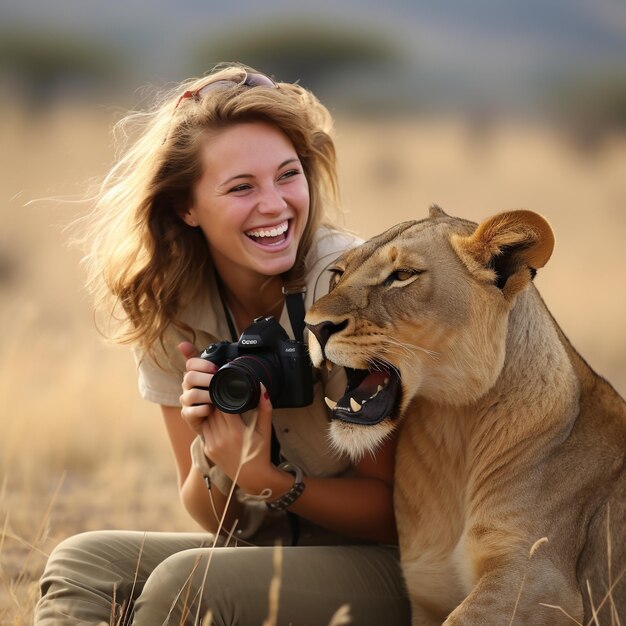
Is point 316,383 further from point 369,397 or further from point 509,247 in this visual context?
point 509,247

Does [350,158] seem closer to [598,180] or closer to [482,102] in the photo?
[598,180]

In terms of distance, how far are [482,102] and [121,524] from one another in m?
15.5

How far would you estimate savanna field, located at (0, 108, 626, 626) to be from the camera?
16.2 ft

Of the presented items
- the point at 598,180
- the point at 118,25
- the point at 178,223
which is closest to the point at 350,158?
the point at 598,180

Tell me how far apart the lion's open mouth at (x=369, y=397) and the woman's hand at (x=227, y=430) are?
0.20 m

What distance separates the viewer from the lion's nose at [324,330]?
258 centimetres

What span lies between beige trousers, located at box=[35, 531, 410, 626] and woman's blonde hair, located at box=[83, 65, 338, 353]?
0.58m

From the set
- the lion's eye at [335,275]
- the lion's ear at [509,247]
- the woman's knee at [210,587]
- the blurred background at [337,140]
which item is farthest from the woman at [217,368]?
the lion's ear at [509,247]

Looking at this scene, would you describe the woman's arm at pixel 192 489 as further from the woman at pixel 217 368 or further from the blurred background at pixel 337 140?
the blurred background at pixel 337 140

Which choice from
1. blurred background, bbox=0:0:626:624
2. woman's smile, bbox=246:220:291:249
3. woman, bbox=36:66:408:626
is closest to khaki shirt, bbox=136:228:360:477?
woman, bbox=36:66:408:626

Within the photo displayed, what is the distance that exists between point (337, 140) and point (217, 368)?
12081 millimetres

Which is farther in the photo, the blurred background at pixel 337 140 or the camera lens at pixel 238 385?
the blurred background at pixel 337 140

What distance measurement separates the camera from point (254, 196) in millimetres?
3025

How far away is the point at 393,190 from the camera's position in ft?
42.0
